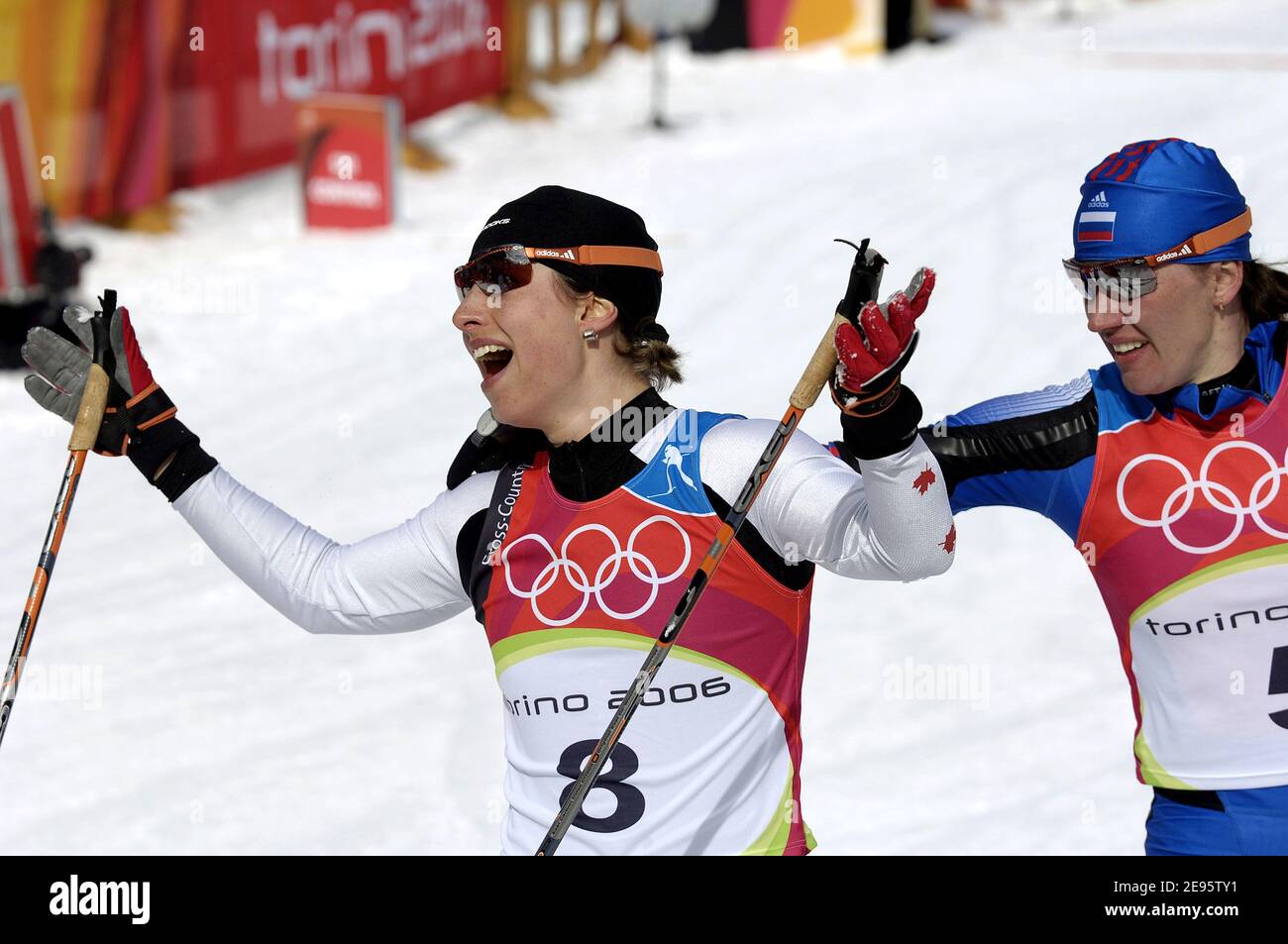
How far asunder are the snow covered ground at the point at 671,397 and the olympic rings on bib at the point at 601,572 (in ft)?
9.13

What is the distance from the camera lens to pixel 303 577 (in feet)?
10.4

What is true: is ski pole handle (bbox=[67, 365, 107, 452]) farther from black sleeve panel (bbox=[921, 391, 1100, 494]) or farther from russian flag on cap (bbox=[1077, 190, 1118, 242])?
russian flag on cap (bbox=[1077, 190, 1118, 242])

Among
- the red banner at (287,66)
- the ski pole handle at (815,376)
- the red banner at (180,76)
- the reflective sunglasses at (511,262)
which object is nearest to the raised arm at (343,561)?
the reflective sunglasses at (511,262)

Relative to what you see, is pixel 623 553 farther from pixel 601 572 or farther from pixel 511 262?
pixel 511 262

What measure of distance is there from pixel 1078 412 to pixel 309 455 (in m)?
6.64

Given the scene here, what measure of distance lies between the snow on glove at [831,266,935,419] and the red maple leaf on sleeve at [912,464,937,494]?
0.40ft

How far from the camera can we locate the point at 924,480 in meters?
2.66

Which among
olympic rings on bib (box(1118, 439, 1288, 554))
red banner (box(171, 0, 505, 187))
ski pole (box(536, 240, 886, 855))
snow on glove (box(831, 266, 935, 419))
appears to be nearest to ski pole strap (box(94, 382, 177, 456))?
ski pole (box(536, 240, 886, 855))

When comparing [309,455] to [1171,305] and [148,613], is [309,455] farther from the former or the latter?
[1171,305]

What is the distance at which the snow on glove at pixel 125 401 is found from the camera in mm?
3170

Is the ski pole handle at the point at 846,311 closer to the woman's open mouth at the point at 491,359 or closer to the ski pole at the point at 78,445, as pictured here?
the woman's open mouth at the point at 491,359

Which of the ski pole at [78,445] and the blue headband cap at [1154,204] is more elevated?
the blue headband cap at [1154,204]

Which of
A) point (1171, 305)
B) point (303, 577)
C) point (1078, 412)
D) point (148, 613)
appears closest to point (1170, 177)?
point (1171, 305)
